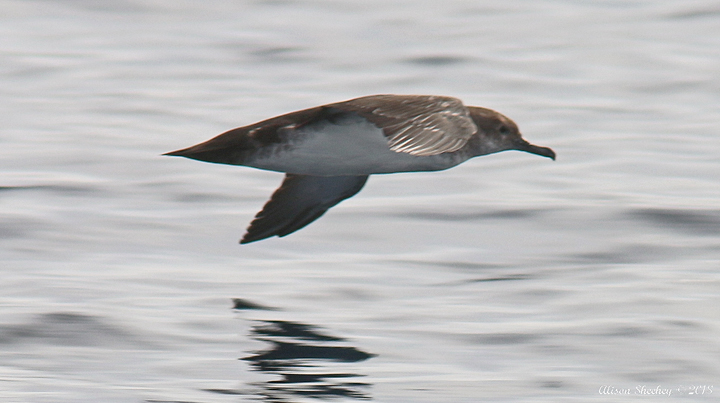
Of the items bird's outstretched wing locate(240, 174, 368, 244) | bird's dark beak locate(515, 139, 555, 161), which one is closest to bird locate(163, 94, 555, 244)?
bird's dark beak locate(515, 139, 555, 161)

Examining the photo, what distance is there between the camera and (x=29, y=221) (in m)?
13.4

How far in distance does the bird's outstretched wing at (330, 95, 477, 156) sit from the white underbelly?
0.18 metres

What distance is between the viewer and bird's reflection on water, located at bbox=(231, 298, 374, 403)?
813 cm

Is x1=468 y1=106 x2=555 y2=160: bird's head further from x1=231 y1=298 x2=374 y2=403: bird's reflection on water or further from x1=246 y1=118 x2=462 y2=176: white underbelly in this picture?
x1=231 y1=298 x2=374 y2=403: bird's reflection on water

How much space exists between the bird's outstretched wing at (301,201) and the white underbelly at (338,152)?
1.50 m

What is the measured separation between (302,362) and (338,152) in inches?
61.6

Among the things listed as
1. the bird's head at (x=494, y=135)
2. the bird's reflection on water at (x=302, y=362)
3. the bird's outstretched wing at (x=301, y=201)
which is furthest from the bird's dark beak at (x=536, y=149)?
the bird's reflection on water at (x=302, y=362)

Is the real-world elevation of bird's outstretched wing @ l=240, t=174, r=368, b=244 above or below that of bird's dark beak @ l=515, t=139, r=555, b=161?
below

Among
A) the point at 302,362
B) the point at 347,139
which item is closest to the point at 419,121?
the point at 347,139

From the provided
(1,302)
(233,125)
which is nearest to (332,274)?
(1,302)

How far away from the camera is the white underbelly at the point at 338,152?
923cm

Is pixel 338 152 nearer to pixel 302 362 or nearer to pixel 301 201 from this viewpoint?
pixel 302 362

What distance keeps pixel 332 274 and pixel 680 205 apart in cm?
453

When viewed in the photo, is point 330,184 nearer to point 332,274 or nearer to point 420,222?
point 332,274
